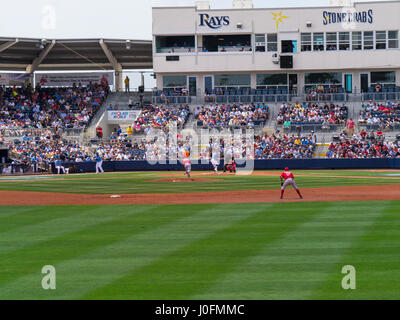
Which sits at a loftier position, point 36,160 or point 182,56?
point 182,56

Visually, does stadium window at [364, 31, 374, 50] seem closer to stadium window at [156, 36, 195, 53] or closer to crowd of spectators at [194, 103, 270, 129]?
crowd of spectators at [194, 103, 270, 129]

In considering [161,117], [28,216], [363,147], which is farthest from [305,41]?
[28,216]

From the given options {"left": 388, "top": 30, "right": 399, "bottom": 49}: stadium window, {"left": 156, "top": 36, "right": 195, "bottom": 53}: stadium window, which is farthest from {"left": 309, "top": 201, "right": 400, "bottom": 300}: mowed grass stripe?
{"left": 156, "top": 36, "right": 195, "bottom": 53}: stadium window

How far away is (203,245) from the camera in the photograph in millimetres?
16250

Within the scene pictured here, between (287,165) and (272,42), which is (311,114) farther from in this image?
(272,42)

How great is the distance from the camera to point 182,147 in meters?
56.3

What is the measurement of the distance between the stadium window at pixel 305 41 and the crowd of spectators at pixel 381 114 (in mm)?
9107

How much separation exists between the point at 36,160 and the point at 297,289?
155 ft

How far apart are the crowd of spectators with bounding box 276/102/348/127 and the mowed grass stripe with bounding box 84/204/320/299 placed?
3993 centimetres

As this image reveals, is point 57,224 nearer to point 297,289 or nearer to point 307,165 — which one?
point 297,289

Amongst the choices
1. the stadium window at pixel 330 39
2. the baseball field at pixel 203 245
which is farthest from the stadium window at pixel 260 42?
the baseball field at pixel 203 245
